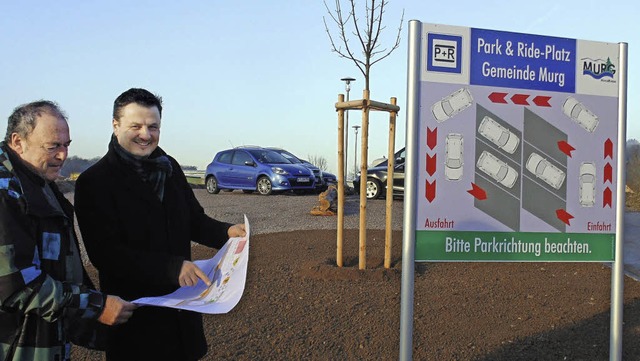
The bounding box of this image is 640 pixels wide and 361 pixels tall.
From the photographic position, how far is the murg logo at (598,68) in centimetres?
421

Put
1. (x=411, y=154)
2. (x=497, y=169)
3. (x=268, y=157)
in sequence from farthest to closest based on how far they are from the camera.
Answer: (x=268, y=157)
(x=497, y=169)
(x=411, y=154)

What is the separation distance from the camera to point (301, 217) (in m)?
12.9

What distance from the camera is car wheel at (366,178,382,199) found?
18109mm

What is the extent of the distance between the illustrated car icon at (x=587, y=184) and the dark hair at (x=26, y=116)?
3.12m

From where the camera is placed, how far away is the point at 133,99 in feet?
9.23

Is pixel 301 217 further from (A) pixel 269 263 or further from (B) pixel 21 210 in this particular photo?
(B) pixel 21 210

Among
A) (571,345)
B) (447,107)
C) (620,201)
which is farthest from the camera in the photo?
(571,345)

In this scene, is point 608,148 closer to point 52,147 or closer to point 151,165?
point 151,165

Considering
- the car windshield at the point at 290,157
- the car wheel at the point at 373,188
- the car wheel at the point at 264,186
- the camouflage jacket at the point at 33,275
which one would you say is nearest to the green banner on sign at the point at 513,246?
the camouflage jacket at the point at 33,275

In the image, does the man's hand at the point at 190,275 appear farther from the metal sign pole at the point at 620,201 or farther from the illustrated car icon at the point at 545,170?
the metal sign pole at the point at 620,201

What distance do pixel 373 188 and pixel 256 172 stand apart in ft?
11.9

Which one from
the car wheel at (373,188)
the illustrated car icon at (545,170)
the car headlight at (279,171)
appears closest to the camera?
the illustrated car icon at (545,170)

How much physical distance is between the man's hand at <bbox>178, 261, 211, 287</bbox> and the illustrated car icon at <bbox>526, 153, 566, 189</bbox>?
219 centimetres

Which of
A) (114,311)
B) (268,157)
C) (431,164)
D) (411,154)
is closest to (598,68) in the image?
(431,164)
